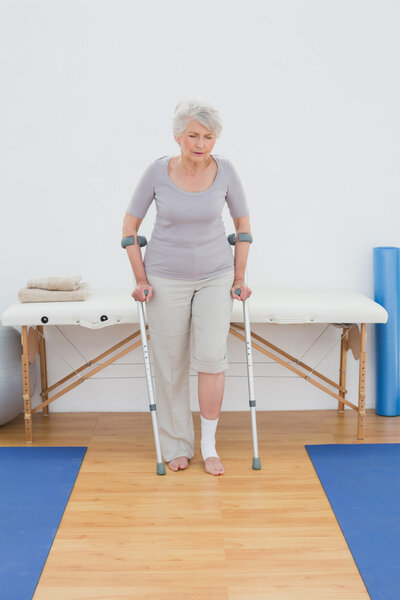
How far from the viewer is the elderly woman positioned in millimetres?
2578

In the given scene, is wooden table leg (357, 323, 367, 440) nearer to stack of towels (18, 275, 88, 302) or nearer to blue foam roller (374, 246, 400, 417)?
blue foam roller (374, 246, 400, 417)

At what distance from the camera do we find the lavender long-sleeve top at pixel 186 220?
2.57 metres

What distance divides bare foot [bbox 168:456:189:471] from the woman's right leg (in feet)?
0.07

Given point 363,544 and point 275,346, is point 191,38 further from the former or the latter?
point 363,544

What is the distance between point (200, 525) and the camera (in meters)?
2.34

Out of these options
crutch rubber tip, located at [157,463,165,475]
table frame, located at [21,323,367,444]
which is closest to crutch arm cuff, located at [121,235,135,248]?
table frame, located at [21,323,367,444]

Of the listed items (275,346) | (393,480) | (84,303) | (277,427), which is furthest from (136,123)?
(393,480)

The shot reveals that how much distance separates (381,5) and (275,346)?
5.37 feet

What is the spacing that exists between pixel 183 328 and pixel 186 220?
0.42 meters

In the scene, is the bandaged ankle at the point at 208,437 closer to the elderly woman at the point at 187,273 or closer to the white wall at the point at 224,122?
the elderly woman at the point at 187,273

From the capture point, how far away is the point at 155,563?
83.2 inches

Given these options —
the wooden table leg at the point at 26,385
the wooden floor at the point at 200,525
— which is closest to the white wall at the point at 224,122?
the wooden table leg at the point at 26,385

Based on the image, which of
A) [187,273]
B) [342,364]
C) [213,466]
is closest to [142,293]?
[187,273]

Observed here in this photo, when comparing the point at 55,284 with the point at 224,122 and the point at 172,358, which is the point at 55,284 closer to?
the point at 172,358
